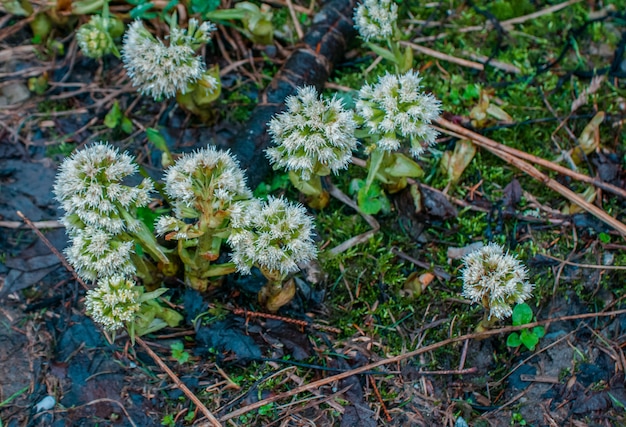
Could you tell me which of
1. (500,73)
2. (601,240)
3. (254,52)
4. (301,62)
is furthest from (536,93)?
(254,52)

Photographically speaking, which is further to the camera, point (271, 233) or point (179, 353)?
point (179, 353)

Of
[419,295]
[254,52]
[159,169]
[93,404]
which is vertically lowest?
[93,404]

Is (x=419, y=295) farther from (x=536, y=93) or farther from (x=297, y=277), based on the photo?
(x=536, y=93)

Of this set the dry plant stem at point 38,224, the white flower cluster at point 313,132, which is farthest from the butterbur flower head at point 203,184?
the dry plant stem at point 38,224

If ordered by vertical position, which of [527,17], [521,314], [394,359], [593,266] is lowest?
[394,359]

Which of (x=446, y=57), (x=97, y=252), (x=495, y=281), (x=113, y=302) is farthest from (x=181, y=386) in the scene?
(x=446, y=57)

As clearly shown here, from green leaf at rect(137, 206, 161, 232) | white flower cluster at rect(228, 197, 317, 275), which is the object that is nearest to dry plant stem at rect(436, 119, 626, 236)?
white flower cluster at rect(228, 197, 317, 275)

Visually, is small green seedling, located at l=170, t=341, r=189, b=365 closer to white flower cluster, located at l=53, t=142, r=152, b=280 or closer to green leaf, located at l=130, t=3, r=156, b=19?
white flower cluster, located at l=53, t=142, r=152, b=280

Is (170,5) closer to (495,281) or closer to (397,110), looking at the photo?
(397,110)
